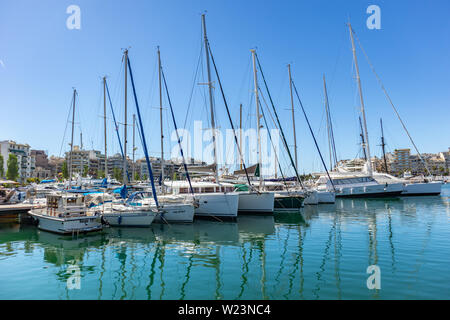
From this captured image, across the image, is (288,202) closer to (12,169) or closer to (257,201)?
(257,201)

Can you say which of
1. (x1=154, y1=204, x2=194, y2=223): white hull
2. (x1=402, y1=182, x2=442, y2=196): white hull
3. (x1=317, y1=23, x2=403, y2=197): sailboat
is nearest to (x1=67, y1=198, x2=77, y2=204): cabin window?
(x1=154, y1=204, x2=194, y2=223): white hull

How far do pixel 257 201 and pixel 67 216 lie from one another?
17.3 meters

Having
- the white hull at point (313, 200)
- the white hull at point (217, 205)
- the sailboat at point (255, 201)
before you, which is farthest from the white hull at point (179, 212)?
the white hull at point (313, 200)

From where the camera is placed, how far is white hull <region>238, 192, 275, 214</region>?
88.0 feet

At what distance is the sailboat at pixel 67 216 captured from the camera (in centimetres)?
1802

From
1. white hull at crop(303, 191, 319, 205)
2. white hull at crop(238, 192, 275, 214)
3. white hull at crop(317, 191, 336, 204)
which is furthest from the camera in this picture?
white hull at crop(317, 191, 336, 204)

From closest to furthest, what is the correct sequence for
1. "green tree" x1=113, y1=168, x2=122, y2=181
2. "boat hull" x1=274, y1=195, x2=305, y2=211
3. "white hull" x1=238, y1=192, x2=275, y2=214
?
"white hull" x1=238, y1=192, x2=275, y2=214 → "boat hull" x1=274, y1=195, x2=305, y2=211 → "green tree" x1=113, y1=168, x2=122, y2=181

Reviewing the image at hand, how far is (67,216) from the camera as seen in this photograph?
18266 millimetres

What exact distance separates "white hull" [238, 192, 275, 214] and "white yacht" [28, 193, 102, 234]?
46.7 feet

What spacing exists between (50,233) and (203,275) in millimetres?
15315

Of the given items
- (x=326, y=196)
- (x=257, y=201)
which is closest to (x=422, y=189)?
(x=326, y=196)

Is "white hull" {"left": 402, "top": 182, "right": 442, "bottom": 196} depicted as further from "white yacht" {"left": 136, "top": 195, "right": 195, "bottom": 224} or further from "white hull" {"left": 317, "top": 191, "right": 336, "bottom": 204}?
"white yacht" {"left": 136, "top": 195, "right": 195, "bottom": 224}

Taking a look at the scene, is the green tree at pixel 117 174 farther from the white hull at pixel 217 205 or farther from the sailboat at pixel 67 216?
the white hull at pixel 217 205
